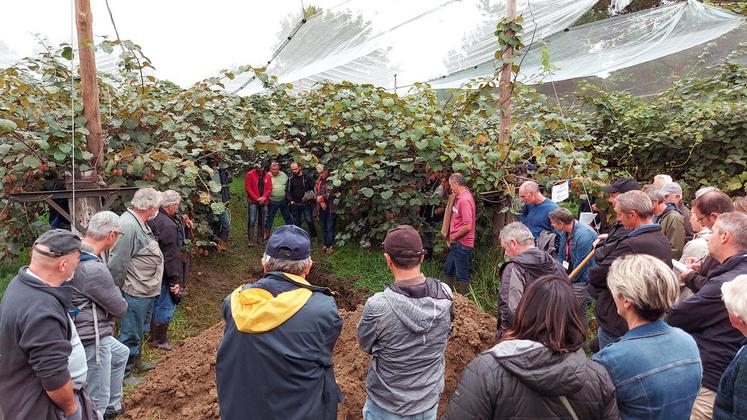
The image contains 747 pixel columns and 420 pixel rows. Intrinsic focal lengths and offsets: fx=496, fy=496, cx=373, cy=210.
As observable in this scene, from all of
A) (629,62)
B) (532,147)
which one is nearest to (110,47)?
(532,147)

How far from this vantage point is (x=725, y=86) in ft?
25.1

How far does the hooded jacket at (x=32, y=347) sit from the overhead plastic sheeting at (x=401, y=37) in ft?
20.5

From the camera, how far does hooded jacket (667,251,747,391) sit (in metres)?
2.43

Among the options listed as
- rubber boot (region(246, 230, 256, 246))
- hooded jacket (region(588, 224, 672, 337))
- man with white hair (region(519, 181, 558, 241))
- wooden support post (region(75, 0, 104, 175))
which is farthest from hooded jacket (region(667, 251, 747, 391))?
rubber boot (region(246, 230, 256, 246))

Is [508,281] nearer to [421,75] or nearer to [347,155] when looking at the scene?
[347,155]

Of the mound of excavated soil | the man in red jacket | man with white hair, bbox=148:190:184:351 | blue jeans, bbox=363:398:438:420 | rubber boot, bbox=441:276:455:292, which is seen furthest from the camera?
the man in red jacket

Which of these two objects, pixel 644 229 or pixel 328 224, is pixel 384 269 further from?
pixel 644 229

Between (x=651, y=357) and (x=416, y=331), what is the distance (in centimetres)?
103

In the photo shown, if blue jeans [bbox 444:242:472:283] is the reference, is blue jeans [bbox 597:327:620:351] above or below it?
above

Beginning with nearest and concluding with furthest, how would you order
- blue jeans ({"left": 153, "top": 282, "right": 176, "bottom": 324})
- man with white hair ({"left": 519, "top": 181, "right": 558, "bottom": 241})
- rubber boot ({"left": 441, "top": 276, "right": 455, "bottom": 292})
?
blue jeans ({"left": 153, "top": 282, "right": 176, "bottom": 324}) < man with white hair ({"left": 519, "top": 181, "right": 558, "bottom": 241}) < rubber boot ({"left": 441, "top": 276, "right": 455, "bottom": 292})

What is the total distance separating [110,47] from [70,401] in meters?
3.80

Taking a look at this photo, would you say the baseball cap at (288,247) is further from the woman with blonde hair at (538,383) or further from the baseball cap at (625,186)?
the baseball cap at (625,186)

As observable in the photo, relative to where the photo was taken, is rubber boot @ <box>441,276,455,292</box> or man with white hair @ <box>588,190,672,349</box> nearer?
man with white hair @ <box>588,190,672,349</box>

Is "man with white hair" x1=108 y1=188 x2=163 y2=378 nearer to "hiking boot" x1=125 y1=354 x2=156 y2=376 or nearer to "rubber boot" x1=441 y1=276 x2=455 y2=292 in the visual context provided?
"hiking boot" x1=125 y1=354 x2=156 y2=376
